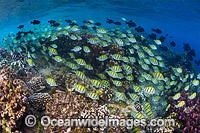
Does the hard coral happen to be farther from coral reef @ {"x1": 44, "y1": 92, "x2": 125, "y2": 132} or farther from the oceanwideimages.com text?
coral reef @ {"x1": 44, "y1": 92, "x2": 125, "y2": 132}

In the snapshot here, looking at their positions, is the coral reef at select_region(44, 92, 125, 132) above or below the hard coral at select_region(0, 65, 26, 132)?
below

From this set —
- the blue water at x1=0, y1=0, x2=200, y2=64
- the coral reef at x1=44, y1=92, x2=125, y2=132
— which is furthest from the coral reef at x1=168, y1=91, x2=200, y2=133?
the blue water at x1=0, y1=0, x2=200, y2=64

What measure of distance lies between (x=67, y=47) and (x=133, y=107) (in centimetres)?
675

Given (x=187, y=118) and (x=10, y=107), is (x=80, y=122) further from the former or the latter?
(x=187, y=118)

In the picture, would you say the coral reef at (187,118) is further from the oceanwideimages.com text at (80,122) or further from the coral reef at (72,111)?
the coral reef at (72,111)

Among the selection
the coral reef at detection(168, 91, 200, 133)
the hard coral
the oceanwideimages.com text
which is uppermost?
the hard coral

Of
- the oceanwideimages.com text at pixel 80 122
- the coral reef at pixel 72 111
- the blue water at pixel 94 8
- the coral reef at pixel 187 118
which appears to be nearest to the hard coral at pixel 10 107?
the oceanwideimages.com text at pixel 80 122

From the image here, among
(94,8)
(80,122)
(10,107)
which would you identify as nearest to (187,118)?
(80,122)

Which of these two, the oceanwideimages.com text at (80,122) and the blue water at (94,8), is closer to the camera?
the oceanwideimages.com text at (80,122)

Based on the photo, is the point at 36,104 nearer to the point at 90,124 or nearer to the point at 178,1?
the point at 90,124

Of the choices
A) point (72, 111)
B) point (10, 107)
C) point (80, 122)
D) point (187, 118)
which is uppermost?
point (10, 107)

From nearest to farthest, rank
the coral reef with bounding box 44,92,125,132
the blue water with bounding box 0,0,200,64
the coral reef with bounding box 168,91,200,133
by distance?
the coral reef with bounding box 44,92,125,132, the coral reef with bounding box 168,91,200,133, the blue water with bounding box 0,0,200,64

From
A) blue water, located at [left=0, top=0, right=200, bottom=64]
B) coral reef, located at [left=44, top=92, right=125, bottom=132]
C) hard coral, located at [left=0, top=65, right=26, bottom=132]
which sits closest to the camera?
hard coral, located at [left=0, top=65, right=26, bottom=132]

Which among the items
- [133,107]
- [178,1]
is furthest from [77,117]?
[178,1]
